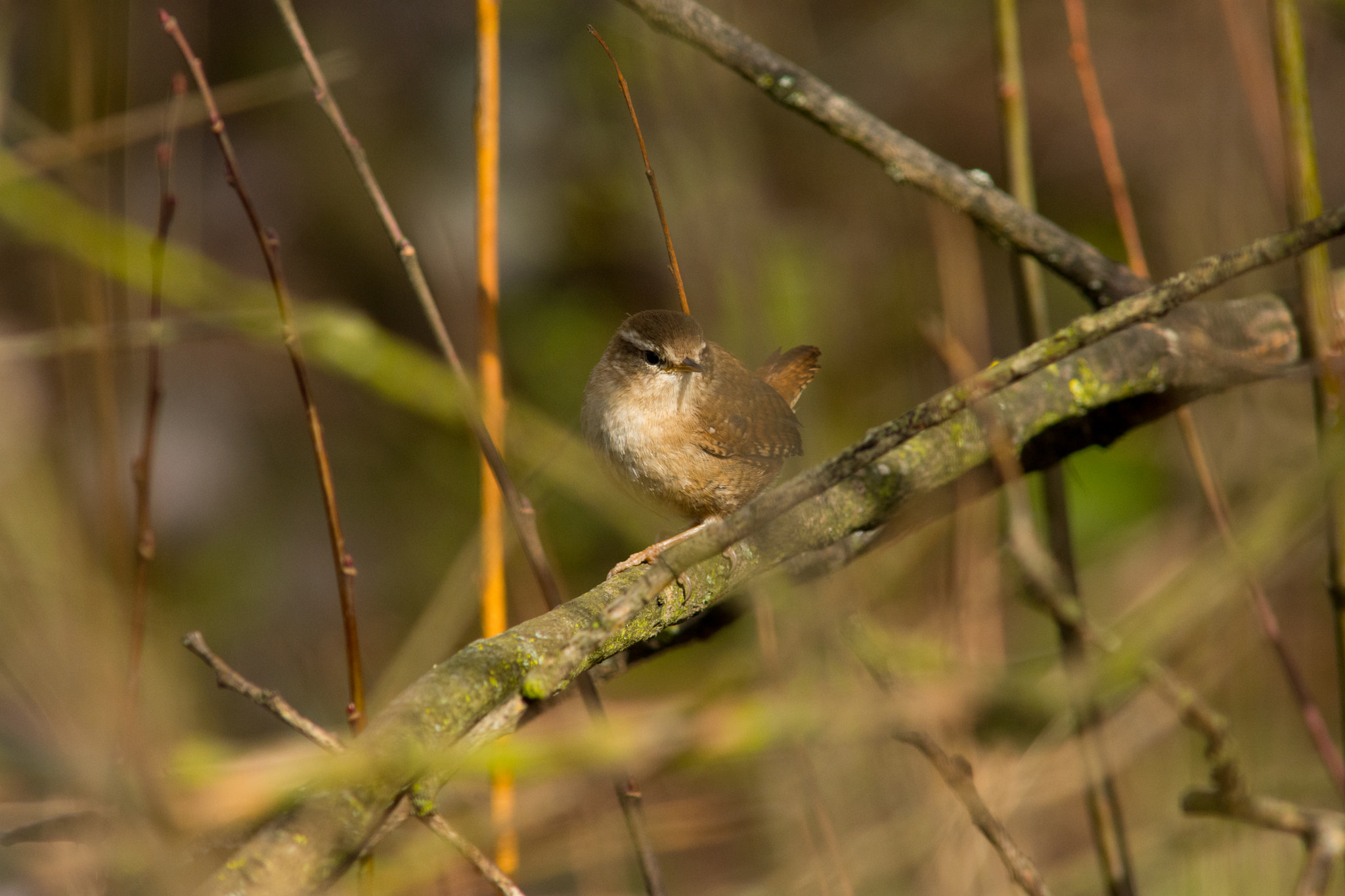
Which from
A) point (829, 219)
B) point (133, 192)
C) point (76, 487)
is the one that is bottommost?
point (76, 487)

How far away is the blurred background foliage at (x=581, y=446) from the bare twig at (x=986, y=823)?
8cm

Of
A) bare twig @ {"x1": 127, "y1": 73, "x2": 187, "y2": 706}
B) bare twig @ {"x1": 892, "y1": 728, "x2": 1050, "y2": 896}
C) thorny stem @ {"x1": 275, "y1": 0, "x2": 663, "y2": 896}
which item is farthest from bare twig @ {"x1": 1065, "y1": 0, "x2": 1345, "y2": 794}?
bare twig @ {"x1": 127, "y1": 73, "x2": 187, "y2": 706}

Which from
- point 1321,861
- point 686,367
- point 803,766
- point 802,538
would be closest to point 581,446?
point 686,367

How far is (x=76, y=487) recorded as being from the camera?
2307mm

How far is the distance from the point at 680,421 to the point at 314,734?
1.68 m

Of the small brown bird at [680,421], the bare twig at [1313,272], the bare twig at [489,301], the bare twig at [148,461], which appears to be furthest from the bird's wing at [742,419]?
the bare twig at [148,461]

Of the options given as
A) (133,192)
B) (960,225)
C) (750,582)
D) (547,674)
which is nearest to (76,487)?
(750,582)

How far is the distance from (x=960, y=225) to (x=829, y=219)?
2.67m

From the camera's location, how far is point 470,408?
1.54m

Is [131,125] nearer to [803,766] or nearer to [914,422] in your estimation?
[914,422]

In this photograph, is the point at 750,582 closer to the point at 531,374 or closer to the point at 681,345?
the point at 681,345

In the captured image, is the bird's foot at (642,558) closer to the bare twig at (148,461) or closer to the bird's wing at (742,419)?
the bird's wing at (742,419)

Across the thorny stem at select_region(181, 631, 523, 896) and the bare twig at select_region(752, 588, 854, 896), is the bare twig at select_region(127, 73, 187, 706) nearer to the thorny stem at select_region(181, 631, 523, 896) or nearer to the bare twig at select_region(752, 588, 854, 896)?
the thorny stem at select_region(181, 631, 523, 896)

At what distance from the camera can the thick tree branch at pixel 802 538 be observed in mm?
1027
